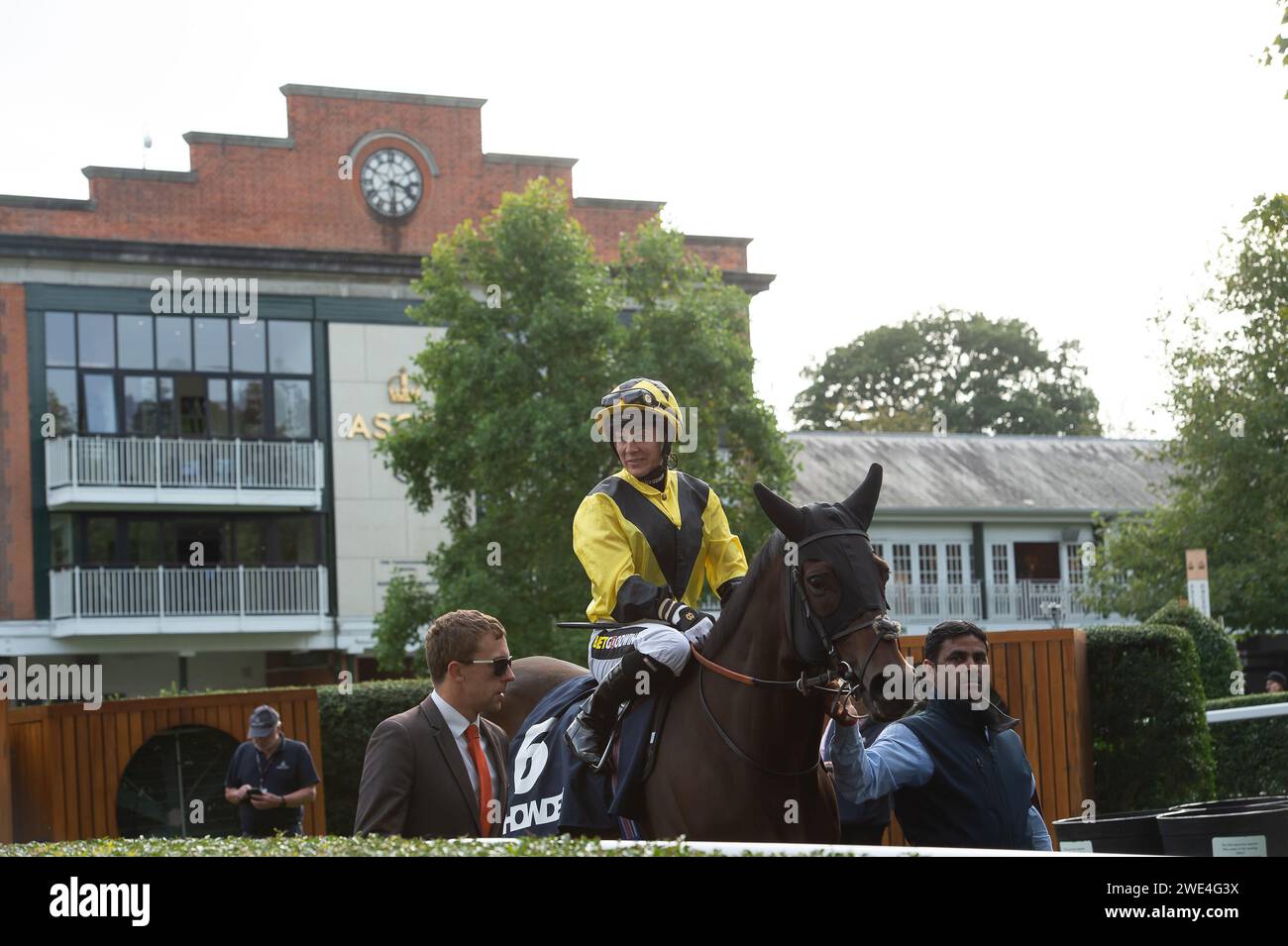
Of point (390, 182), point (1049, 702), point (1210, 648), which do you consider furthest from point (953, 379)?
point (1049, 702)

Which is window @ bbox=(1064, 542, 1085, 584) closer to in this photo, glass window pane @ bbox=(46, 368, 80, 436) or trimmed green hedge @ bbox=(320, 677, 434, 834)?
glass window pane @ bbox=(46, 368, 80, 436)

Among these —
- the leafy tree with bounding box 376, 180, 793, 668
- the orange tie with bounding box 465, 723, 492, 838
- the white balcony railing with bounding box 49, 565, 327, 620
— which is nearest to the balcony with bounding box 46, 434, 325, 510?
the white balcony railing with bounding box 49, 565, 327, 620

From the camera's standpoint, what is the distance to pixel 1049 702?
11586mm

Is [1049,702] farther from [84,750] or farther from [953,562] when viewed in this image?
[953,562]

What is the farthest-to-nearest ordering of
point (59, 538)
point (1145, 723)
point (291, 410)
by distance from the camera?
1. point (291, 410)
2. point (59, 538)
3. point (1145, 723)

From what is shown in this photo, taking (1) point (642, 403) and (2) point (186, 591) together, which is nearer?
(1) point (642, 403)

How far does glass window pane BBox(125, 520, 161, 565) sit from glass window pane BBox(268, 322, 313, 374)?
431cm

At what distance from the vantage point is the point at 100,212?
111ft

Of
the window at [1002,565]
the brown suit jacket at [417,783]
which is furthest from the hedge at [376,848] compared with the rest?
the window at [1002,565]

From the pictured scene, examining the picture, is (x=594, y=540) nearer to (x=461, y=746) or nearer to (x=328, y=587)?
(x=461, y=746)

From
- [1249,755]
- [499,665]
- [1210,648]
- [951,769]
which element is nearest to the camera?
[951,769]

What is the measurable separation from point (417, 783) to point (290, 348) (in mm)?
30711
